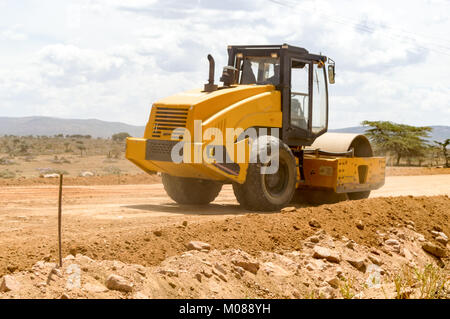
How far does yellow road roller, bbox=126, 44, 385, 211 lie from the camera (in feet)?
36.4

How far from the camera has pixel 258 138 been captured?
11.9 m

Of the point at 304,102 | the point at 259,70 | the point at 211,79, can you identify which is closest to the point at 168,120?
the point at 211,79

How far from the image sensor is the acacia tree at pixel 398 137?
4031 centimetres

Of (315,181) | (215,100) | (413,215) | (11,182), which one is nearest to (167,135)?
(215,100)

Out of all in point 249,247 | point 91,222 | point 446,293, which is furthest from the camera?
point 91,222

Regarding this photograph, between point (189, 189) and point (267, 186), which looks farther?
point (189, 189)

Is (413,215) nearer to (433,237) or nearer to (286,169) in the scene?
(433,237)

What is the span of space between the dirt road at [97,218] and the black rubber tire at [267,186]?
1.24 feet

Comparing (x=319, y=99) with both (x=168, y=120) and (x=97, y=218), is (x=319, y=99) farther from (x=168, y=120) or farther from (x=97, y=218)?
(x=97, y=218)

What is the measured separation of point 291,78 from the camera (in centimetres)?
1262

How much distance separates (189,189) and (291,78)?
309 cm

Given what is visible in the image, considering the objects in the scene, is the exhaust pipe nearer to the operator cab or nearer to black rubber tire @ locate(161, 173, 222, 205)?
the operator cab

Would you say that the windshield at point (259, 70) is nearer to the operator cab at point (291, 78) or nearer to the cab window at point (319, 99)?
the operator cab at point (291, 78)
